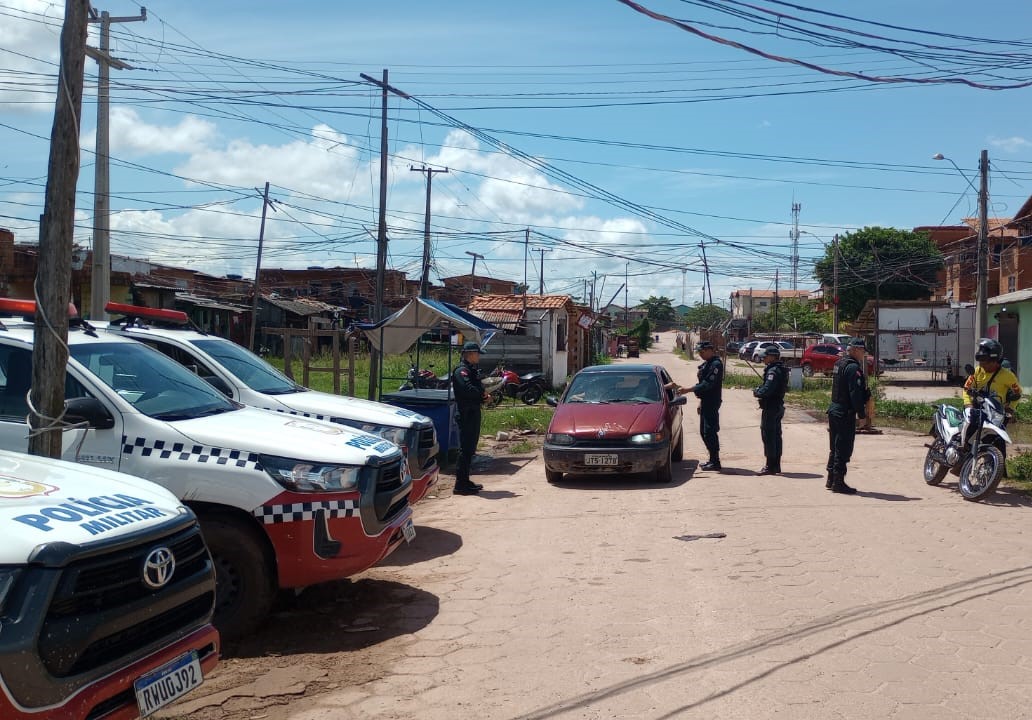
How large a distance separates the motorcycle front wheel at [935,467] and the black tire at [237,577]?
861 cm

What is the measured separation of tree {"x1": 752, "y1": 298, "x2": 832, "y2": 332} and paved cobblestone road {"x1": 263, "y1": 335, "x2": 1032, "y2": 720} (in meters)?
67.0

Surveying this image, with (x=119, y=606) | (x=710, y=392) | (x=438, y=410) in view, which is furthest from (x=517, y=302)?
(x=119, y=606)

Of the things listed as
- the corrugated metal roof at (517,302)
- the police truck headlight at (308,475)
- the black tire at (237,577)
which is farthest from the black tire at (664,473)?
the corrugated metal roof at (517,302)

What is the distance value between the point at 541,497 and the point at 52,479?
24.3 ft

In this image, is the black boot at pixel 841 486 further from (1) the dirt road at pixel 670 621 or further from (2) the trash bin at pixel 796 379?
(2) the trash bin at pixel 796 379

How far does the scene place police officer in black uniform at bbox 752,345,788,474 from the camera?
12.2 metres

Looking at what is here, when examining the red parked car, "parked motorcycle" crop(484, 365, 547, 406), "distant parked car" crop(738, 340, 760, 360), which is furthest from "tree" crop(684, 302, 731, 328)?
"parked motorcycle" crop(484, 365, 547, 406)

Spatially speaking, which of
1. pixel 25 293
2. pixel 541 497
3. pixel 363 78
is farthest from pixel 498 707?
pixel 25 293

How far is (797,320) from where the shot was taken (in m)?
81.1

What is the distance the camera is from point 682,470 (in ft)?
43.4

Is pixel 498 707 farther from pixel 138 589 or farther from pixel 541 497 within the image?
pixel 541 497

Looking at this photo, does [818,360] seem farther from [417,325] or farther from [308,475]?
[308,475]

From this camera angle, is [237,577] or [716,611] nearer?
[237,577]

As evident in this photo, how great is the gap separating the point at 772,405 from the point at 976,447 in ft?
8.55
